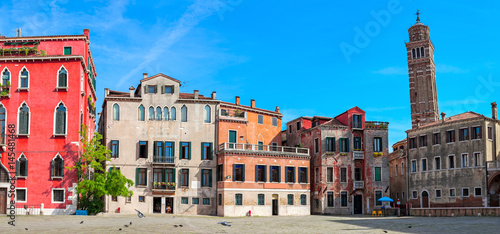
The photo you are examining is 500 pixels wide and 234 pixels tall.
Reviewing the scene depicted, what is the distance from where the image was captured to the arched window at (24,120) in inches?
1745

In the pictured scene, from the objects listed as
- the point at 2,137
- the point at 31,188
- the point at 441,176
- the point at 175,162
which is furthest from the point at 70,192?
the point at 441,176

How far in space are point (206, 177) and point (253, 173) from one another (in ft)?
15.4

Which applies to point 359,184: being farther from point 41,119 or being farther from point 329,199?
point 41,119

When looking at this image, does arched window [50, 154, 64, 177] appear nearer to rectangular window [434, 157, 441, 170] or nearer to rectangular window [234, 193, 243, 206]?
rectangular window [234, 193, 243, 206]

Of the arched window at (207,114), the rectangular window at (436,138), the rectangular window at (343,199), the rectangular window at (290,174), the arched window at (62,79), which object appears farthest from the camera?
the rectangular window at (343,199)

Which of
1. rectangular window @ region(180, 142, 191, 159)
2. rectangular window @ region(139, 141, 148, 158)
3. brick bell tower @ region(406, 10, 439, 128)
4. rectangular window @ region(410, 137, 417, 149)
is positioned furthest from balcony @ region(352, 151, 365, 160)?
brick bell tower @ region(406, 10, 439, 128)

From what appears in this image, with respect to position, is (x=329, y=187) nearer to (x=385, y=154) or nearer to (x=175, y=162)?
(x=385, y=154)

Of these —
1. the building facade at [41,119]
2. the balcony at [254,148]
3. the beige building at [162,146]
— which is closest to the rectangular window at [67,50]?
the building facade at [41,119]

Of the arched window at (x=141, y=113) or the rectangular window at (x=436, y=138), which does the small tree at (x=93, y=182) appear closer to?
the arched window at (x=141, y=113)

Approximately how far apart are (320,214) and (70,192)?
26.2 metres

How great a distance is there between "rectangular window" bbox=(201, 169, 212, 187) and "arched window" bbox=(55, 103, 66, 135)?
14.5 meters

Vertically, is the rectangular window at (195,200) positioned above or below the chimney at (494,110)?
below

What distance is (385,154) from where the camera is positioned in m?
58.9

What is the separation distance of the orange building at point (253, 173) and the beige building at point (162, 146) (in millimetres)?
1546
